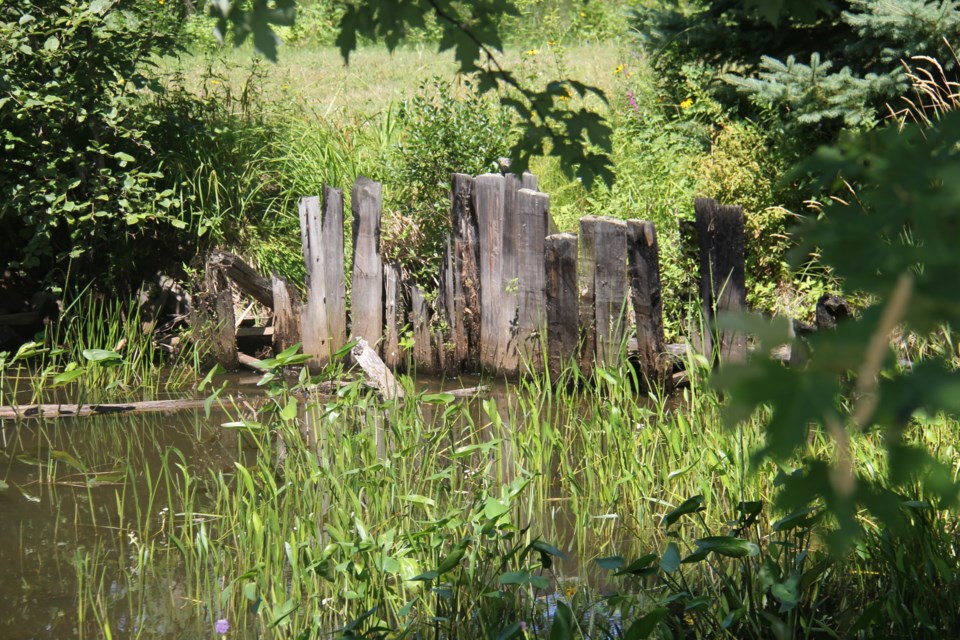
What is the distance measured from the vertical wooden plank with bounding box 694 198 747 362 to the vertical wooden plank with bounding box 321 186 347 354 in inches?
84.6

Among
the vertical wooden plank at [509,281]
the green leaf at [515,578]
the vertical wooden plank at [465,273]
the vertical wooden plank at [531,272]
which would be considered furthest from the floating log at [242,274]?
the green leaf at [515,578]

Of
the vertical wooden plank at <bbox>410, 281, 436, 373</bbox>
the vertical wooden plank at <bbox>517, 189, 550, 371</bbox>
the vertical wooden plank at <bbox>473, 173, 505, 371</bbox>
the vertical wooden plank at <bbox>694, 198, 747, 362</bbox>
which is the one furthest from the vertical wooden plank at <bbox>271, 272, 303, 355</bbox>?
the vertical wooden plank at <bbox>694, 198, 747, 362</bbox>

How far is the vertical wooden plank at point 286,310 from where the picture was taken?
632 centimetres

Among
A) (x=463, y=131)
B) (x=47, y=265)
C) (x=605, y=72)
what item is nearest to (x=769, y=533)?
(x=463, y=131)

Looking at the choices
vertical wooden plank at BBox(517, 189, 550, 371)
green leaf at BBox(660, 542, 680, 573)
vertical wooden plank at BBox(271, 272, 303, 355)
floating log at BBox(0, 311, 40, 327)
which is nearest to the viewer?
green leaf at BBox(660, 542, 680, 573)

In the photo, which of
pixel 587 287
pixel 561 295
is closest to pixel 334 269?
pixel 561 295

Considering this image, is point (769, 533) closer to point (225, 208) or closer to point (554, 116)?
point (554, 116)

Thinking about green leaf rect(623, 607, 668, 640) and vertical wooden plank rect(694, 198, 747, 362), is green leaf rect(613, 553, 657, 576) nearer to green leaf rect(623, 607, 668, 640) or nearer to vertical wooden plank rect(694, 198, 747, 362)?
green leaf rect(623, 607, 668, 640)

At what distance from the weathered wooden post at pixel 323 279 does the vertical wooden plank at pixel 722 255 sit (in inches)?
85.1

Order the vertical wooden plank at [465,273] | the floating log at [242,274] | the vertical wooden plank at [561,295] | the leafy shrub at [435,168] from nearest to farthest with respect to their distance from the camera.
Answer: the vertical wooden plank at [561,295] → the vertical wooden plank at [465,273] → the floating log at [242,274] → the leafy shrub at [435,168]

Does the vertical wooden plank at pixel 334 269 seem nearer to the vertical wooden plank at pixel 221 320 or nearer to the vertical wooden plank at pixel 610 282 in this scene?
the vertical wooden plank at pixel 221 320

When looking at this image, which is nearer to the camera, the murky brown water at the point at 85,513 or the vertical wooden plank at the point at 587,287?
the murky brown water at the point at 85,513

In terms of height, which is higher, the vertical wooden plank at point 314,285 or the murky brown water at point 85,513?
the vertical wooden plank at point 314,285

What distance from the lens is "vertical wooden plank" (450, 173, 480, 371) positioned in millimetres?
6012
